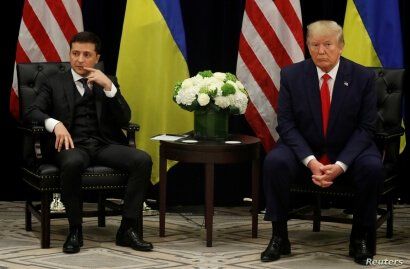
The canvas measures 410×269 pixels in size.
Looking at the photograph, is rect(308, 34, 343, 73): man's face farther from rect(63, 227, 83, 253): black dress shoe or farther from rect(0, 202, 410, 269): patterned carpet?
rect(63, 227, 83, 253): black dress shoe

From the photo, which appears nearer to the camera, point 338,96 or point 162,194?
point 338,96

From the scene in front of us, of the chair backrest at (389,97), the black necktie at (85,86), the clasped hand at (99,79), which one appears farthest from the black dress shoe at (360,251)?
the black necktie at (85,86)

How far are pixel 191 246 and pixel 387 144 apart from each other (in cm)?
133

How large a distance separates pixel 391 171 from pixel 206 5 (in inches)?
78.6

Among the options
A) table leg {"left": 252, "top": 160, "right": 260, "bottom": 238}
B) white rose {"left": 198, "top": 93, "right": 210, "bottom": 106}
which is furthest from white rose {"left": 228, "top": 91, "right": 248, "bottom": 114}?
table leg {"left": 252, "top": 160, "right": 260, "bottom": 238}

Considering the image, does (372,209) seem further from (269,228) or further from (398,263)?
(269,228)

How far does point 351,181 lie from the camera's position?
17.1 ft

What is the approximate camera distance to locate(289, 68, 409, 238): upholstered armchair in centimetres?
546

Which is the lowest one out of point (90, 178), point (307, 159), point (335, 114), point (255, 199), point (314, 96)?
point (255, 199)

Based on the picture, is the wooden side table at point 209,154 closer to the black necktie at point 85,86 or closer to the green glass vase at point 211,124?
the green glass vase at point 211,124

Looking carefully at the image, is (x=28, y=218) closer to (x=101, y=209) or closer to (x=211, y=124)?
(x=101, y=209)

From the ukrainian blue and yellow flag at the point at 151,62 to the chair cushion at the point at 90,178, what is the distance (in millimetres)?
1044

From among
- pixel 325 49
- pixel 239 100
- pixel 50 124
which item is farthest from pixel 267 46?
pixel 50 124

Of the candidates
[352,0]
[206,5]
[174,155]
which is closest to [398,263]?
[174,155]
